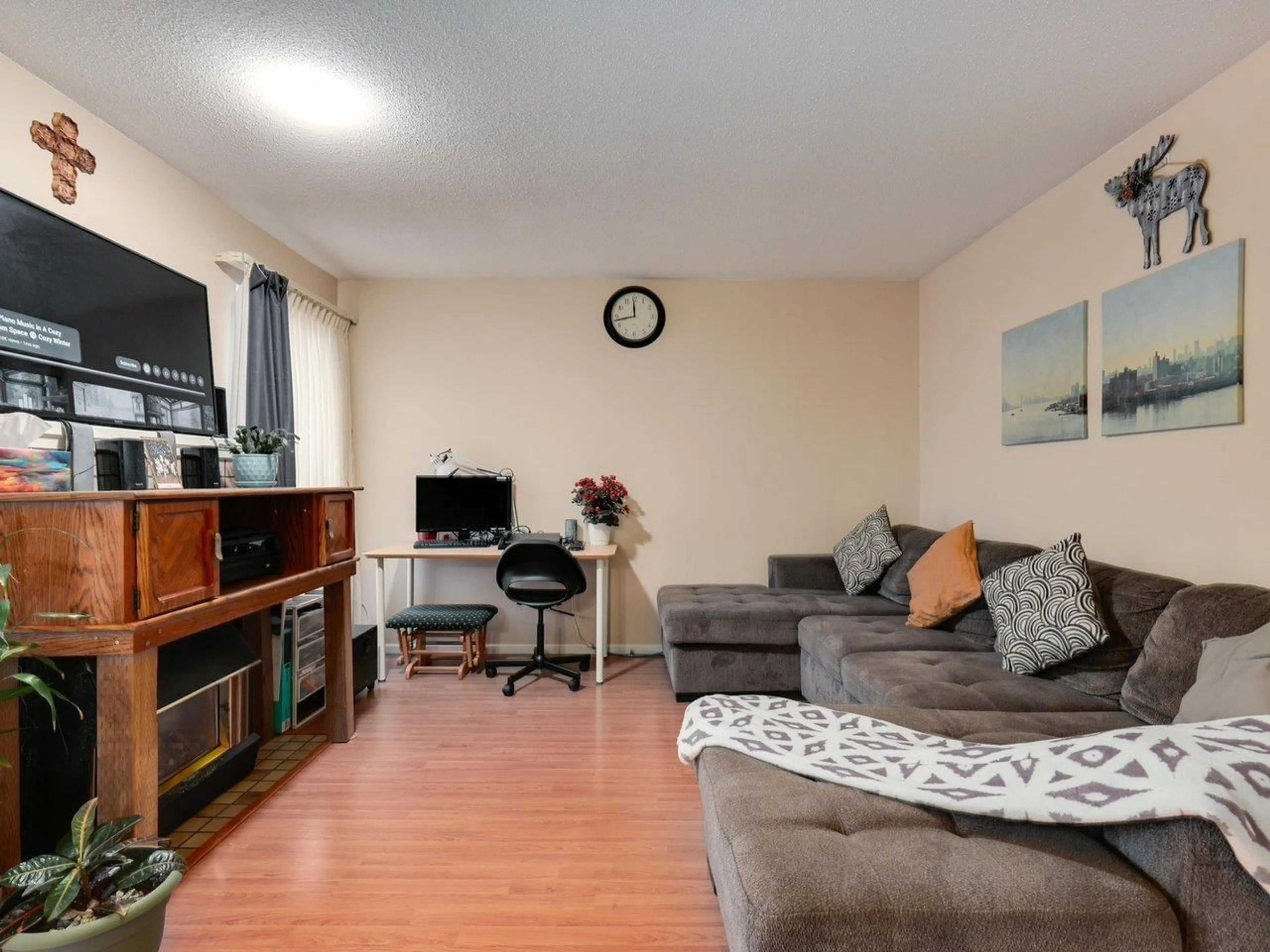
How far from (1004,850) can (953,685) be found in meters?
1.08

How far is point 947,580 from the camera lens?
2.90m

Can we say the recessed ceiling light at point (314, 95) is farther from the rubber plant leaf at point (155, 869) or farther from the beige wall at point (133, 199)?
the rubber plant leaf at point (155, 869)

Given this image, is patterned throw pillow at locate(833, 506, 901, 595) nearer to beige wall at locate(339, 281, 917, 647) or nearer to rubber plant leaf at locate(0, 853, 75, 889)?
beige wall at locate(339, 281, 917, 647)

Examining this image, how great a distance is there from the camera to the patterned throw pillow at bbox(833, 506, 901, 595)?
365cm

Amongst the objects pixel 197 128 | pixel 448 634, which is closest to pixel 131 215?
pixel 197 128

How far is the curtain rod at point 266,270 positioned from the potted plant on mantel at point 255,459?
98 cm

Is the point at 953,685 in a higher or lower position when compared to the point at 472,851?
higher

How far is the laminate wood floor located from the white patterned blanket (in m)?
0.52

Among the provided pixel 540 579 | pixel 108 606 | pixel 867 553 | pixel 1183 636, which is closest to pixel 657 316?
pixel 540 579

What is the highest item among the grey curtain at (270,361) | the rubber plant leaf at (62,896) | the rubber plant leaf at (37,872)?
the grey curtain at (270,361)

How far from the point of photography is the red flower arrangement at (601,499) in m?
4.11

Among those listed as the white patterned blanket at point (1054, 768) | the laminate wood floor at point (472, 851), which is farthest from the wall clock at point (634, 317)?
the white patterned blanket at point (1054, 768)

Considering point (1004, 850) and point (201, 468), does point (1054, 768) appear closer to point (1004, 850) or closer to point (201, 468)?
point (1004, 850)

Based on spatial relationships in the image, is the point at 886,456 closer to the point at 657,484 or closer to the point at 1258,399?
A: the point at 657,484
